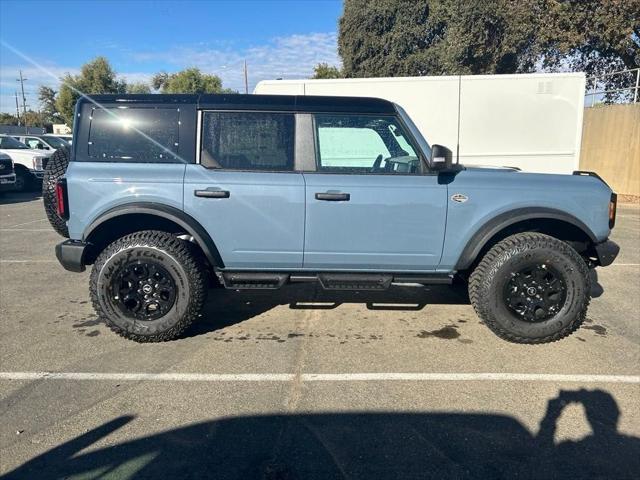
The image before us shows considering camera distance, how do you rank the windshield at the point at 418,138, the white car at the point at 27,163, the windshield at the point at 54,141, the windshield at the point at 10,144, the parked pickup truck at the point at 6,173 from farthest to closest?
the windshield at the point at 54,141
the windshield at the point at 10,144
the white car at the point at 27,163
the parked pickup truck at the point at 6,173
the windshield at the point at 418,138

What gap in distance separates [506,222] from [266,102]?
2279 millimetres

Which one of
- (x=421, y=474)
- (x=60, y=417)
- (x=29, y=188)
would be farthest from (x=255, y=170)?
(x=29, y=188)

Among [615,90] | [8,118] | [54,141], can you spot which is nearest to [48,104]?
[8,118]

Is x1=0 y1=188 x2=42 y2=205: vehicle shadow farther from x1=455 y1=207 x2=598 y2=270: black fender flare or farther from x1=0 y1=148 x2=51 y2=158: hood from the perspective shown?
x1=455 y1=207 x2=598 y2=270: black fender flare

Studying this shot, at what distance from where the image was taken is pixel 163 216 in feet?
12.8

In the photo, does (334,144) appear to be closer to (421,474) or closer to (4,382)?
(421,474)

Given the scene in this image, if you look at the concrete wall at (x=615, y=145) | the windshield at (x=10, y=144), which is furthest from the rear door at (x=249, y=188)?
the windshield at (x=10, y=144)

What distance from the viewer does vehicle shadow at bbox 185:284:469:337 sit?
15.5 feet

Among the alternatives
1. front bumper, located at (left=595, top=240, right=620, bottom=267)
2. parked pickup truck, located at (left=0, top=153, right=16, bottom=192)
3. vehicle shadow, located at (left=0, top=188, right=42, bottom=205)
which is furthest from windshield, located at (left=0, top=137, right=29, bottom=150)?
front bumper, located at (left=595, top=240, right=620, bottom=267)

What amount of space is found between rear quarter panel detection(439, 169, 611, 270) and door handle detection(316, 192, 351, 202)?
2.85 ft

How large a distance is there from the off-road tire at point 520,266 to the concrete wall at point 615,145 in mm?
12690

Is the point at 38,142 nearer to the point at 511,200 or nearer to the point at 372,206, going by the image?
the point at 372,206

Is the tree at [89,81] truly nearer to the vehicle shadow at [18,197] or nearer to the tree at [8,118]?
the vehicle shadow at [18,197]

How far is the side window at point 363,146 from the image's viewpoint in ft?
13.2
